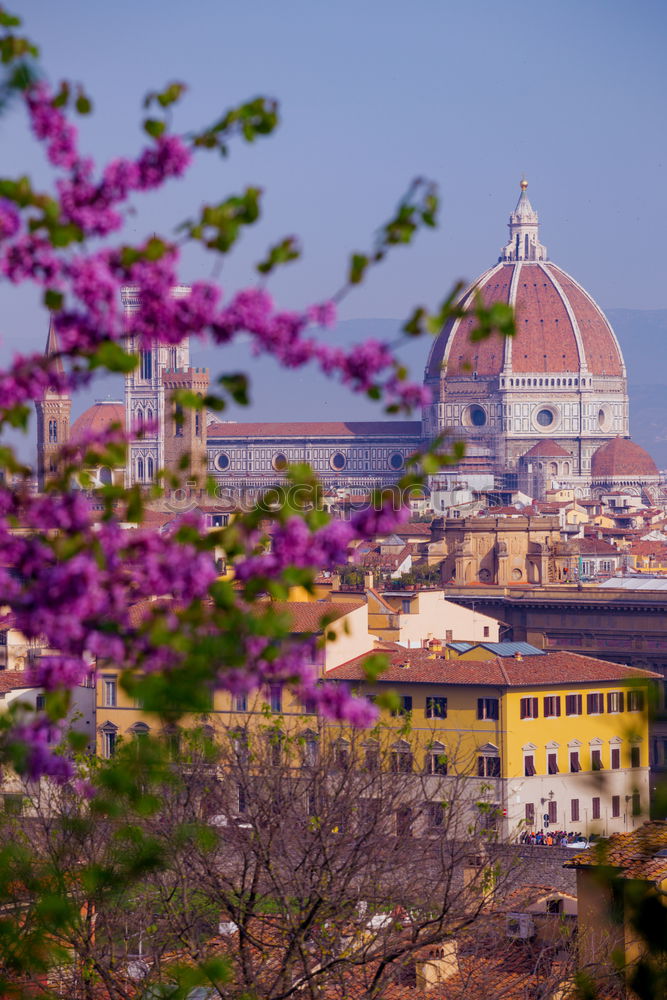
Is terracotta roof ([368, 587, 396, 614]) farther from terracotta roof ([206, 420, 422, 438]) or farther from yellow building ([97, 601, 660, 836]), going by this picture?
terracotta roof ([206, 420, 422, 438])

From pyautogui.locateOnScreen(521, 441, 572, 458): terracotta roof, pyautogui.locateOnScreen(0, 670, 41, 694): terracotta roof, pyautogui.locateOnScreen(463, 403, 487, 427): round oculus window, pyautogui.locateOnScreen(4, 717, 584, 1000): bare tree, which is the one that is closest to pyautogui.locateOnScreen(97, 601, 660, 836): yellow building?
pyautogui.locateOnScreen(0, 670, 41, 694): terracotta roof

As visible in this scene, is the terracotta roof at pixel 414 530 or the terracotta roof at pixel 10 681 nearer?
the terracotta roof at pixel 10 681

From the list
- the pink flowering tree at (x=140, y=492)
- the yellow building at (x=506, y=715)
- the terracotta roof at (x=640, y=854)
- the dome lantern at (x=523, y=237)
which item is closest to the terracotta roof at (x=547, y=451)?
the dome lantern at (x=523, y=237)

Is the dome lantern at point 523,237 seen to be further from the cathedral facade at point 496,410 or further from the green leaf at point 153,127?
the green leaf at point 153,127

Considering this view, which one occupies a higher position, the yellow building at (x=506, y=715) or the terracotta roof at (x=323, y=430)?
the terracotta roof at (x=323, y=430)

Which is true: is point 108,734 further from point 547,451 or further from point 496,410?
point 496,410
